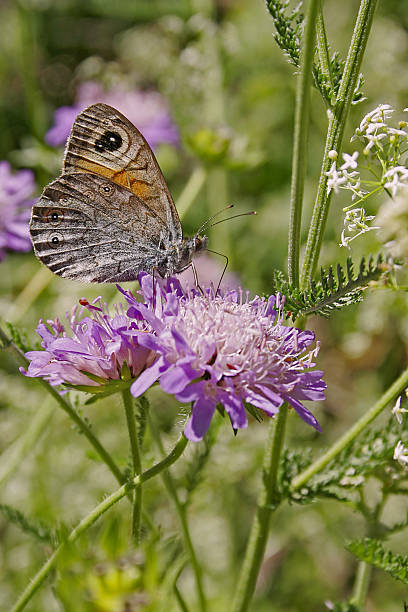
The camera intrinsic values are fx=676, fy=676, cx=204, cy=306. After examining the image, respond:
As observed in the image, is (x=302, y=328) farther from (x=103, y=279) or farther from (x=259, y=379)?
(x=103, y=279)

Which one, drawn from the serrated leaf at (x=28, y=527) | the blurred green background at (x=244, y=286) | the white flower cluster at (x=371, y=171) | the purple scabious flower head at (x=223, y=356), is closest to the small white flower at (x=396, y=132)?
the white flower cluster at (x=371, y=171)

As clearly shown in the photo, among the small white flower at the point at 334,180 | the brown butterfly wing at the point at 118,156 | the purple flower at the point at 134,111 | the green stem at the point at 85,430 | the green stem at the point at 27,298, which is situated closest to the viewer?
the small white flower at the point at 334,180

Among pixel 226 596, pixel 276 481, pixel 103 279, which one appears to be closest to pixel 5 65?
pixel 103 279

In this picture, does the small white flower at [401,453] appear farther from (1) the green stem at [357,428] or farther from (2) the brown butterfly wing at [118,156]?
(2) the brown butterfly wing at [118,156]

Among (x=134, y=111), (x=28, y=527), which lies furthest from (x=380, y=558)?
(x=134, y=111)

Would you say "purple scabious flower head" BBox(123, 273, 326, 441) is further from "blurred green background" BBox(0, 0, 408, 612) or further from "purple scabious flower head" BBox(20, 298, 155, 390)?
"blurred green background" BBox(0, 0, 408, 612)

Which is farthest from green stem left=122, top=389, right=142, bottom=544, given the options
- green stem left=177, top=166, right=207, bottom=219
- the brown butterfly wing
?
green stem left=177, top=166, right=207, bottom=219
